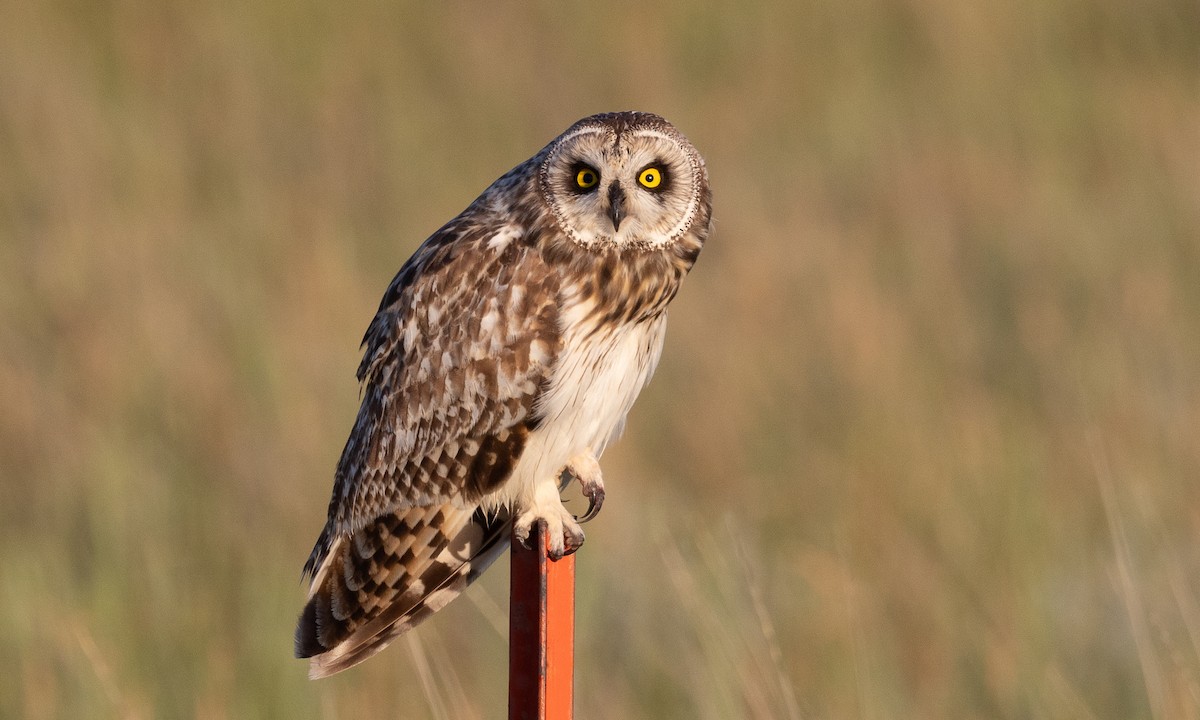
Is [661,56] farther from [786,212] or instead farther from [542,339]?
[542,339]

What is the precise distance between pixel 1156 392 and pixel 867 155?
3.19 meters

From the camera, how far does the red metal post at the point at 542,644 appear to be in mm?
2336

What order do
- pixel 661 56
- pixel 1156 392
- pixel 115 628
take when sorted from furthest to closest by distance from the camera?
pixel 661 56
pixel 1156 392
pixel 115 628

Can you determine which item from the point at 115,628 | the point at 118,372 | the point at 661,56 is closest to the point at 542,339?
the point at 115,628

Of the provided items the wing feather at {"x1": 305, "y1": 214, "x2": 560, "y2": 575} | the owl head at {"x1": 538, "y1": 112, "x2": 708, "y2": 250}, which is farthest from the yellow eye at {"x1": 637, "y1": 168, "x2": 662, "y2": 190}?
the wing feather at {"x1": 305, "y1": 214, "x2": 560, "y2": 575}

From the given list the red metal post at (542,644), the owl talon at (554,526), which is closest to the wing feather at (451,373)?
the owl talon at (554,526)

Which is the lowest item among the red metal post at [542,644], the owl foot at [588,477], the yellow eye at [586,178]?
the red metal post at [542,644]

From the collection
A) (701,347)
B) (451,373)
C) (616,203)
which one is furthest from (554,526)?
(701,347)

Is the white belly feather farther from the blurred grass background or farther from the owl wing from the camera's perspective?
the blurred grass background

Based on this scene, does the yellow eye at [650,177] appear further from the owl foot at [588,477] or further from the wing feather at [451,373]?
the owl foot at [588,477]

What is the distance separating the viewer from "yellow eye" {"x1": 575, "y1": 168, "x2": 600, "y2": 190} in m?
3.01

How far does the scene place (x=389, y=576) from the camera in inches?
126

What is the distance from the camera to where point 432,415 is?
3301mm

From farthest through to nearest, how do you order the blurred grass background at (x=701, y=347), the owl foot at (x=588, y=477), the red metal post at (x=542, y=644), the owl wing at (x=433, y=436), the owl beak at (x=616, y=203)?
the blurred grass background at (x=701, y=347)
the owl foot at (x=588, y=477)
the owl wing at (x=433, y=436)
the owl beak at (x=616, y=203)
the red metal post at (x=542, y=644)
